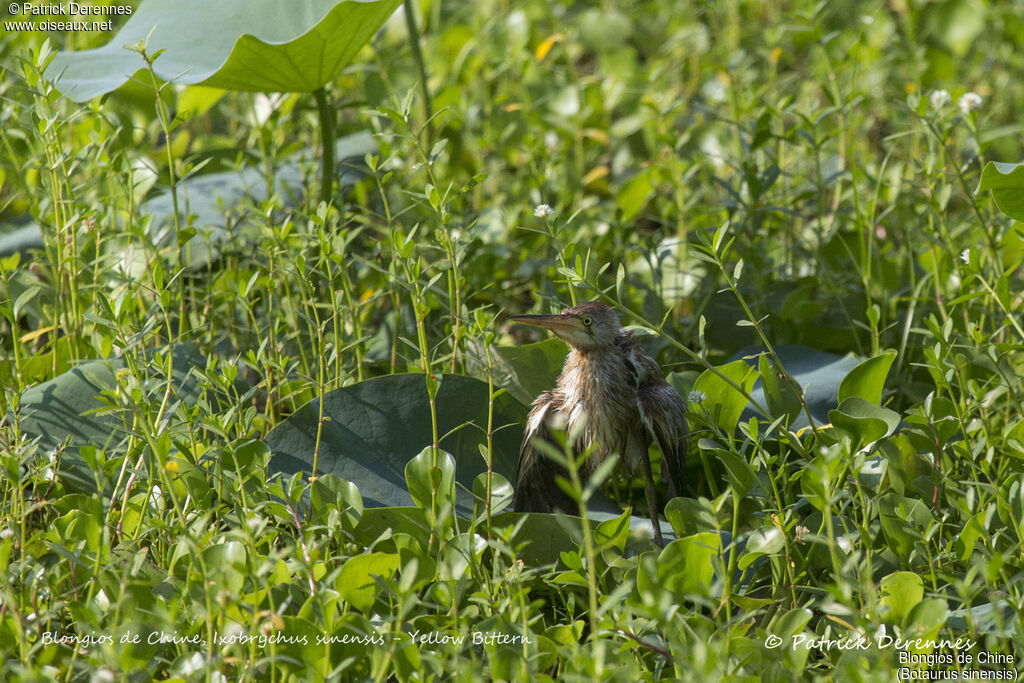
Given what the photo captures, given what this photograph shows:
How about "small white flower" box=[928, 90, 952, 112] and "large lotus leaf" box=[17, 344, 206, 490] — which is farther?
"small white flower" box=[928, 90, 952, 112]

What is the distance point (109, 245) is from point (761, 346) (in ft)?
6.67

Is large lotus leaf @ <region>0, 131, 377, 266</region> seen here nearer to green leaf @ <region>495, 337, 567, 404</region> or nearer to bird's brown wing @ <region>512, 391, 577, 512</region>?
green leaf @ <region>495, 337, 567, 404</region>

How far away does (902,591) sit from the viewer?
1.77m

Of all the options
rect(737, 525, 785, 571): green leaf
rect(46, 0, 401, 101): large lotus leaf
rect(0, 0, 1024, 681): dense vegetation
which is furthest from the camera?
rect(46, 0, 401, 101): large lotus leaf

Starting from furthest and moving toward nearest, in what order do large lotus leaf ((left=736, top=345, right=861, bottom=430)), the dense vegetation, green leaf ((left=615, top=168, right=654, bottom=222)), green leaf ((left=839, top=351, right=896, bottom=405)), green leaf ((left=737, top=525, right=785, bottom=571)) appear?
green leaf ((left=615, top=168, right=654, bottom=222)) < large lotus leaf ((left=736, top=345, right=861, bottom=430)) < green leaf ((left=839, top=351, right=896, bottom=405)) < green leaf ((left=737, top=525, right=785, bottom=571)) < the dense vegetation

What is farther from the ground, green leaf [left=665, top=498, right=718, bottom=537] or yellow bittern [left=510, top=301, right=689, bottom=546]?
yellow bittern [left=510, top=301, right=689, bottom=546]

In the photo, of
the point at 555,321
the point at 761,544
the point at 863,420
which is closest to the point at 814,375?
the point at 863,420

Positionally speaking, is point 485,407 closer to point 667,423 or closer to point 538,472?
point 538,472

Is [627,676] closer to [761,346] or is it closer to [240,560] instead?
[240,560]

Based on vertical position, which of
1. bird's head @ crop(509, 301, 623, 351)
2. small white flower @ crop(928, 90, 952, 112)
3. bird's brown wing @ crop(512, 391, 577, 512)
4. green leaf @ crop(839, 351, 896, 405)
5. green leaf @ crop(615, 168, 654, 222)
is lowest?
bird's brown wing @ crop(512, 391, 577, 512)

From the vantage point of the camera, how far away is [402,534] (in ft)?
6.23

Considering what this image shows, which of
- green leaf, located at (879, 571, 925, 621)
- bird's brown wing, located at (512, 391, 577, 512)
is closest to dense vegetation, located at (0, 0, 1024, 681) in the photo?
green leaf, located at (879, 571, 925, 621)

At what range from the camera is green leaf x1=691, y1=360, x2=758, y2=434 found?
2.38 meters

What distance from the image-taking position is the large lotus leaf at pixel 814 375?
259 cm
